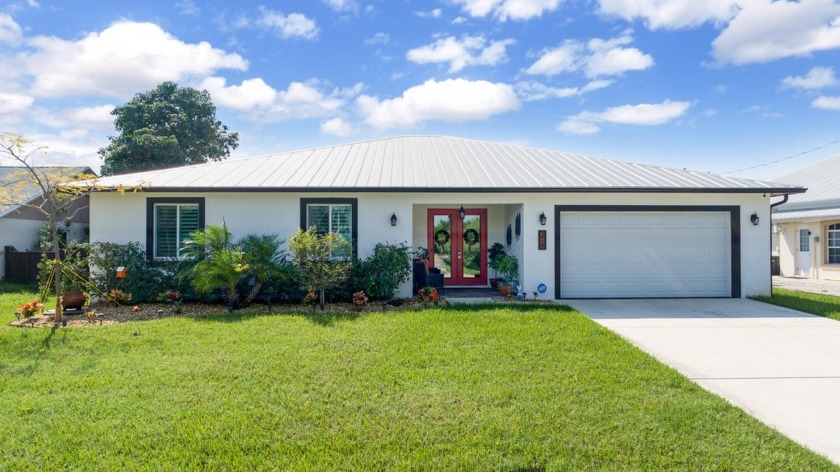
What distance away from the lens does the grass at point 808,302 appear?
901 centimetres

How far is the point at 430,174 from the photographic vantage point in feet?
35.4

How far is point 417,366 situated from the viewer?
17.2 ft

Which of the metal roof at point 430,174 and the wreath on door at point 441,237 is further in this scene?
the wreath on door at point 441,237

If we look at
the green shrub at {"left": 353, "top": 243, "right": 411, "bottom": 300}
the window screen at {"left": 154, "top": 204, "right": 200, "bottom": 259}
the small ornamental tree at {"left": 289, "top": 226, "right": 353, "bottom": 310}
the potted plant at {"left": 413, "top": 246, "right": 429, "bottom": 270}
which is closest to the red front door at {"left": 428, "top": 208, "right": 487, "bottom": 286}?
the potted plant at {"left": 413, "top": 246, "right": 429, "bottom": 270}

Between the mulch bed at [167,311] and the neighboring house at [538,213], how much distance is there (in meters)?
1.40

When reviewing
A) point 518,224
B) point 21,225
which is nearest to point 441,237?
point 518,224

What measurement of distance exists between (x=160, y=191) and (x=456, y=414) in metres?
9.34

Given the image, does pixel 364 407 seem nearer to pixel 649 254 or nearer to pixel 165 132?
pixel 649 254

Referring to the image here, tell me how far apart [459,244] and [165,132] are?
72.2 feet

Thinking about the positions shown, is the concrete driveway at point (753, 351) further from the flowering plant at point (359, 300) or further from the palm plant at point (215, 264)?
the palm plant at point (215, 264)

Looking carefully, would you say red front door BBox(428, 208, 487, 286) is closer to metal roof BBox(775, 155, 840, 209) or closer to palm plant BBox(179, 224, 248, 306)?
palm plant BBox(179, 224, 248, 306)

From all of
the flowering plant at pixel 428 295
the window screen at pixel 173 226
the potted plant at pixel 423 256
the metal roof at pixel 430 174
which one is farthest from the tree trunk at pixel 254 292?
the potted plant at pixel 423 256

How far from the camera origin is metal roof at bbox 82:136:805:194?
32.3ft

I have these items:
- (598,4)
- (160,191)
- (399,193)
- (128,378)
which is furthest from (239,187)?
(598,4)
